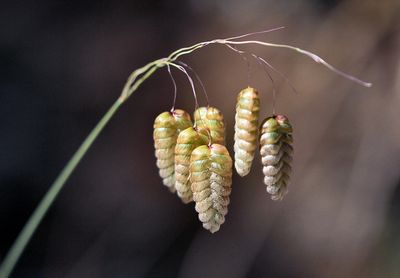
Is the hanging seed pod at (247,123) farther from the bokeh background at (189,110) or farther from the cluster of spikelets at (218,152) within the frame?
the bokeh background at (189,110)

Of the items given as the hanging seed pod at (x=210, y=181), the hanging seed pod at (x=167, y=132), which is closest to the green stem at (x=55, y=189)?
the hanging seed pod at (x=167, y=132)

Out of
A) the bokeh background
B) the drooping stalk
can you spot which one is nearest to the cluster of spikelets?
the drooping stalk

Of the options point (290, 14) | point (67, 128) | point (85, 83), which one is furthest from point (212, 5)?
point (67, 128)

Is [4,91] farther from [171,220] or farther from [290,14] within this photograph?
[290,14]

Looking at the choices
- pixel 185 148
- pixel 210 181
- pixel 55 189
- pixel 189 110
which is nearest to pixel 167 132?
pixel 185 148

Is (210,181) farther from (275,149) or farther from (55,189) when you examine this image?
(55,189)

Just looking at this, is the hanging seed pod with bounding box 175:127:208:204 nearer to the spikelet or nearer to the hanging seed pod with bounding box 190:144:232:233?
the hanging seed pod with bounding box 190:144:232:233
